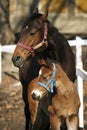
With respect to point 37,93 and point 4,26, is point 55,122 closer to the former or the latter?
point 37,93

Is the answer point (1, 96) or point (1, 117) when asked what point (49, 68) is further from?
point (1, 96)

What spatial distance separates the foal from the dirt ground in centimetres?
274

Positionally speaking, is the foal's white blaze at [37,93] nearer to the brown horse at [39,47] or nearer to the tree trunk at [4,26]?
the brown horse at [39,47]

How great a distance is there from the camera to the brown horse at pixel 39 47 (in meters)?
7.93

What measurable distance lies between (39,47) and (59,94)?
1.30 m

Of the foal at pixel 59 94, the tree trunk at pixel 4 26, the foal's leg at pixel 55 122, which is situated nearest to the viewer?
the foal at pixel 59 94

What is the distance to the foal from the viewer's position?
680 cm

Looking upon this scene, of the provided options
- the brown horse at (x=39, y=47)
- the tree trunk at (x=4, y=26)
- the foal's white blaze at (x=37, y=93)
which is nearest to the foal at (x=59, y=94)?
the foal's white blaze at (x=37, y=93)

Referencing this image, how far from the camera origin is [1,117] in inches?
424

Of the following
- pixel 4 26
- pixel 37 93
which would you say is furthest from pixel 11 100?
pixel 37 93

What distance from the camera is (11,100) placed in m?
12.4

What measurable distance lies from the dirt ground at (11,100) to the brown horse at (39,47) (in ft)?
6.13

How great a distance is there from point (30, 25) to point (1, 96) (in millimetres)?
5140

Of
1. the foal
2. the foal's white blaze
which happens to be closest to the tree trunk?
the foal
